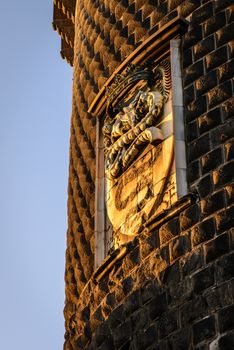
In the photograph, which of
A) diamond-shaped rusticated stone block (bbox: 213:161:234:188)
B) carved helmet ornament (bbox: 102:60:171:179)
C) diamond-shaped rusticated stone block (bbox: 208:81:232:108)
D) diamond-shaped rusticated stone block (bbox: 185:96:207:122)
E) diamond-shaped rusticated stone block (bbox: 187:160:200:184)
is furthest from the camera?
carved helmet ornament (bbox: 102:60:171:179)

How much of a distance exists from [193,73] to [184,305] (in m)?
2.82

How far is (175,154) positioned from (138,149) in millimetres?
876

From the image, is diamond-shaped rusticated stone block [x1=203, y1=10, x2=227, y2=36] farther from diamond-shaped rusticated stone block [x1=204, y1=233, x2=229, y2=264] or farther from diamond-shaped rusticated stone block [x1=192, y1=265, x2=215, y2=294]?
diamond-shaped rusticated stone block [x1=192, y1=265, x2=215, y2=294]

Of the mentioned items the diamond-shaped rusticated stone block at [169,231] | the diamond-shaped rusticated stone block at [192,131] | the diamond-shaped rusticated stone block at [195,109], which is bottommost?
the diamond-shaped rusticated stone block at [169,231]

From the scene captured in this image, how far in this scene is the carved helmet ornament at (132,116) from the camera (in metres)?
12.4

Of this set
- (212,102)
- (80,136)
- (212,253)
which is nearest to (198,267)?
(212,253)

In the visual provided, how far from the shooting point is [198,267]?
10.7 meters

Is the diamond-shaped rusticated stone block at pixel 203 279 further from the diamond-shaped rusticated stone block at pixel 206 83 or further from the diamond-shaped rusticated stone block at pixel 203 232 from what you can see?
the diamond-shaped rusticated stone block at pixel 206 83

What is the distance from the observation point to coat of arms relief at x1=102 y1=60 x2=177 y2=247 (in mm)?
11914

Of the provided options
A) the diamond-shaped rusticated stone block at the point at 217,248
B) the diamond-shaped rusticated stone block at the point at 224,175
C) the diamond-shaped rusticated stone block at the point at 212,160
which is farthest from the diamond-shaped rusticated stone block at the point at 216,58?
the diamond-shaped rusticated stone block at the point at 217,248

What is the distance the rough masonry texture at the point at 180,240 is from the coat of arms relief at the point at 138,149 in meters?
0.32

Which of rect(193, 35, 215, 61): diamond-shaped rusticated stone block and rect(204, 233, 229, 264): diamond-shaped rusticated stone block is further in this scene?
rect(193, 35, 215, 61): diamond-shaped rusticated stone block

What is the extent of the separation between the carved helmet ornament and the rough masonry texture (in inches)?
16.5

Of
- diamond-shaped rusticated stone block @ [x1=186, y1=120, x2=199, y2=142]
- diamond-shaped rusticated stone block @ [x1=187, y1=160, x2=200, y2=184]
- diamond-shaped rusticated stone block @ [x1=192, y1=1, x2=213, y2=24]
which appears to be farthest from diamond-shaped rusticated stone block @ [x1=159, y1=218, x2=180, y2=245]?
diamond-shaped rusticated stone block @ [x1=192, y1=1, x2=213, y2=24]
